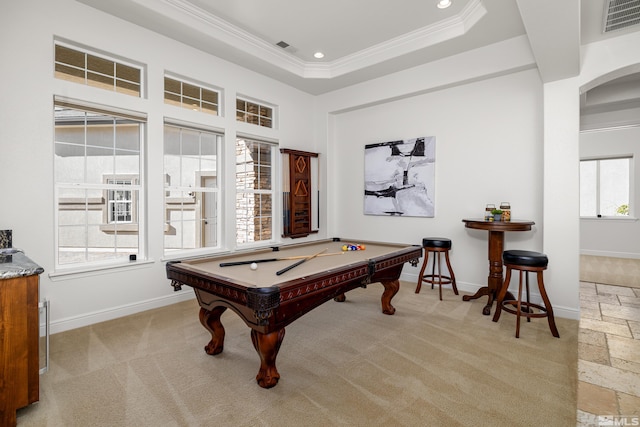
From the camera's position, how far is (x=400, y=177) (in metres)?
5.07

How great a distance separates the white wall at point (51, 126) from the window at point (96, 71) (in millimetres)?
141

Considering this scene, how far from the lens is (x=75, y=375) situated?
2.29 metres

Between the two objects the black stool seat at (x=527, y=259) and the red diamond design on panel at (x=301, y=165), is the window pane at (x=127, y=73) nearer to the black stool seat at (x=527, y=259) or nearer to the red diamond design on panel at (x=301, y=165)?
the red diamond design on panel at (x=301, y=165)

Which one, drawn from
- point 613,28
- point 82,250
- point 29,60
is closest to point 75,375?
point 82,250

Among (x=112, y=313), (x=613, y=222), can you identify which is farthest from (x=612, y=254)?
(x=112, y=313)

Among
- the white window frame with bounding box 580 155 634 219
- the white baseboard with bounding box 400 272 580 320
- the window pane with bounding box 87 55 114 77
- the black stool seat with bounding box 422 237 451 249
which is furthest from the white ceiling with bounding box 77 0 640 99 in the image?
the white window frame with bounding box 580 155 634 219

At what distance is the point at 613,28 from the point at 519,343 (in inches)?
127

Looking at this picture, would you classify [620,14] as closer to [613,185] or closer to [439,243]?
[439,243]

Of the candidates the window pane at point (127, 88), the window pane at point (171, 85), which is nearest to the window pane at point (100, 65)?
the window pane at point (127, 88)

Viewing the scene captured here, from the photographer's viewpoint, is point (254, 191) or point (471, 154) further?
point (254, 191)

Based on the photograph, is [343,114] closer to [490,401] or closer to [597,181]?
[490,401]

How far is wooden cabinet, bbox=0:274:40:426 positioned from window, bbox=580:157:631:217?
31.4 feet

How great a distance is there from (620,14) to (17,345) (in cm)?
530

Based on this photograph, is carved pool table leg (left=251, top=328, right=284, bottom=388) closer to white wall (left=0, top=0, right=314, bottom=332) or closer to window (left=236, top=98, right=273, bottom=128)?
white wall (left=0, top=0, right=314, bottom=332)
